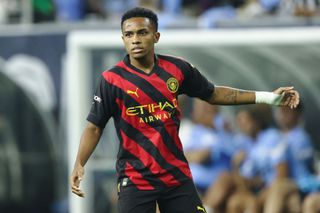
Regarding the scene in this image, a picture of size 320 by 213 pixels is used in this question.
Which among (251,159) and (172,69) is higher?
(172,69)

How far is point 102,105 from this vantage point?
23.9 feet

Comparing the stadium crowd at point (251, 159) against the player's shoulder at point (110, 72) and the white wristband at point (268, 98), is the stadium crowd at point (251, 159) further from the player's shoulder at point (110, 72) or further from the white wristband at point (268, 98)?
the player's shoulder at point (110, 72)

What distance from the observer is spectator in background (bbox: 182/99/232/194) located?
11.7 metres

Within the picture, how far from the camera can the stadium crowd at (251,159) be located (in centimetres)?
1113

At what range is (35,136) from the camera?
14.0 m

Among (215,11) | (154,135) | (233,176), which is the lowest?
(233,176)

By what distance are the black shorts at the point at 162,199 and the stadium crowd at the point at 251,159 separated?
148 inches

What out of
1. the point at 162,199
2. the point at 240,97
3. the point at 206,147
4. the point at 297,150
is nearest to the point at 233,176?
the point at 206,147

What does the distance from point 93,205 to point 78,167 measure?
5216 mm

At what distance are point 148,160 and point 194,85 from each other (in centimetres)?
66

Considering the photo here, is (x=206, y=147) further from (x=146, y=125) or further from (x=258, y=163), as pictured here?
(x=146, y=125)

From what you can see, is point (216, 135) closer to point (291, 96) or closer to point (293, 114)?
point (293, 114)

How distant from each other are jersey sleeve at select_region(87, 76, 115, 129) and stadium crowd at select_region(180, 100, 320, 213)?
402 cm

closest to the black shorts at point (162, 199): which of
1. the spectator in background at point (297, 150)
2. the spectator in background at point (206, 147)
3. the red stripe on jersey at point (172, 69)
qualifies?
the red stripe on jersey at point (172, 69)
